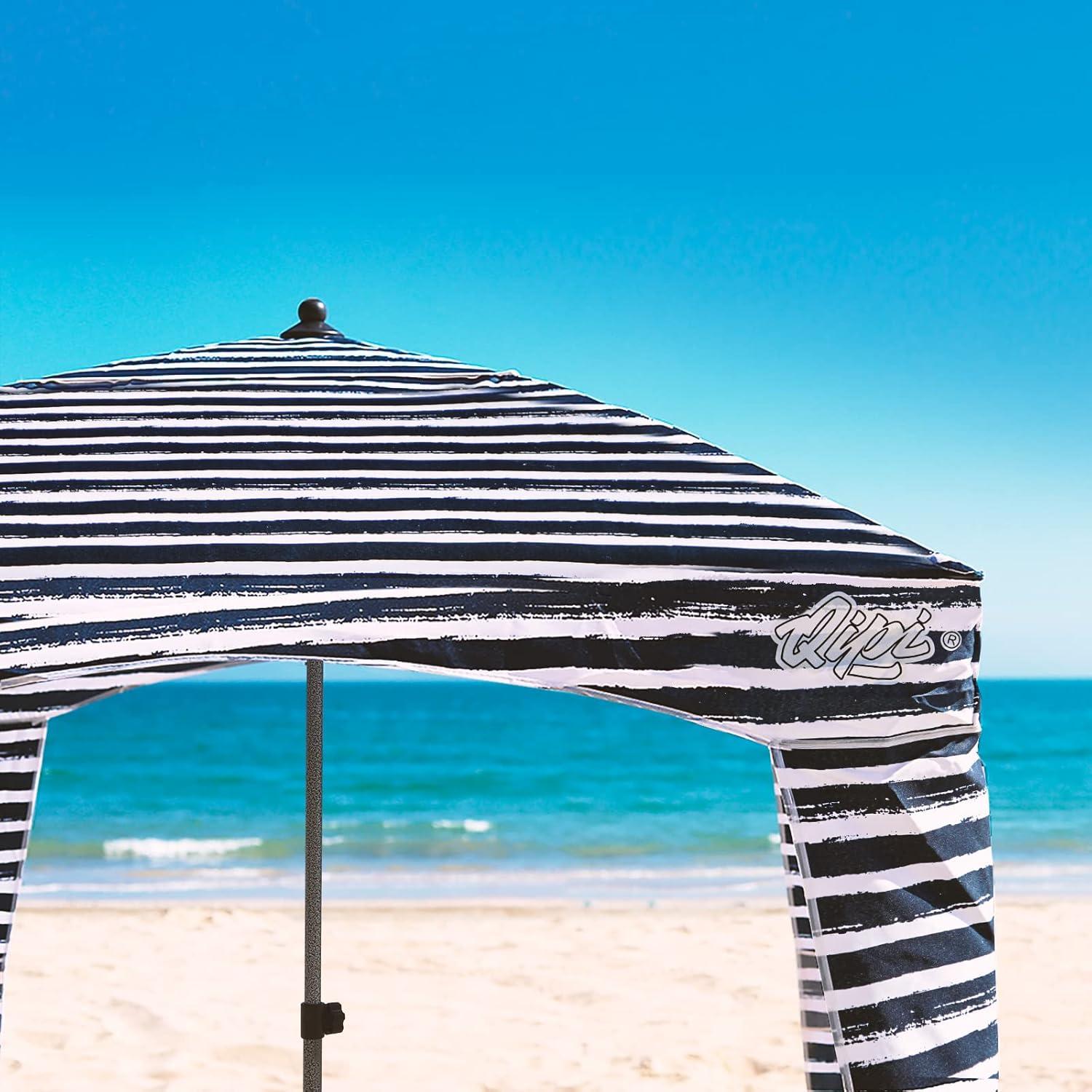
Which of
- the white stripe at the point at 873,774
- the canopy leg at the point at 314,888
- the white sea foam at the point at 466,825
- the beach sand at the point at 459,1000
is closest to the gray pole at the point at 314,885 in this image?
the canopy leg at the point at 314,888

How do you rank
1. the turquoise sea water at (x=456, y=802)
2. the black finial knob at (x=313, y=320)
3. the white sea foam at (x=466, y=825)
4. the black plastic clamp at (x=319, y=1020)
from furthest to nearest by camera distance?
the white sea foam at (x=466, y=825) < the turquoise sea water at (x=456, y=802) < the black finial knob at (x=313, y=320) < the black plastic clamp at (x=319, y=1020)

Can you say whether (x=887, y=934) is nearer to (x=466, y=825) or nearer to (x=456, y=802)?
(x=466, y=825)

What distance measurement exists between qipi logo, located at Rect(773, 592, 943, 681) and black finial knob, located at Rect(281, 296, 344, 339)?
3.91ft

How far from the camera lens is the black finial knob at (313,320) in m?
2.21

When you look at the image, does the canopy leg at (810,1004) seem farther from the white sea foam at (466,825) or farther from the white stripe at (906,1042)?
the white sea foam at (466,825)

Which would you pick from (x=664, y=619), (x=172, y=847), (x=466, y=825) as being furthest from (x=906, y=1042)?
(x=466, y=825)

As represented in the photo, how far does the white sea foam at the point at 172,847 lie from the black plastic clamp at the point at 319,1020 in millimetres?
10536

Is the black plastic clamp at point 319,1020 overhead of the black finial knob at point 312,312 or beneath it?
beneath

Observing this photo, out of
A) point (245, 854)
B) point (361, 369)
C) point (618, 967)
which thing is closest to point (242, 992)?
point (618, 967)

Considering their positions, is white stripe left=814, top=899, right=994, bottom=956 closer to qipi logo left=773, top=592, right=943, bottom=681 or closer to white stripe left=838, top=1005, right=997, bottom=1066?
white stripe left=838, top=1005, right=997, bottom=1066

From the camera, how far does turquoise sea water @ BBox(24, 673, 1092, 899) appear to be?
34.6 feet

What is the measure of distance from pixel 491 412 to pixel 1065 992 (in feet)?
18.1

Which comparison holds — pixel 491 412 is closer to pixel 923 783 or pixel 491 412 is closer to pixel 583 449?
pixel 583 449

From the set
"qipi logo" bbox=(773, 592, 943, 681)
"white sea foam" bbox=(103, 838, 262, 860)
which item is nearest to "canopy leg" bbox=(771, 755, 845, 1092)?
"qipi logo" bbox=(773, 592, 943, 681)
